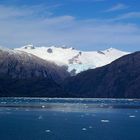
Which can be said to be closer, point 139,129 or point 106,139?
point 106,139

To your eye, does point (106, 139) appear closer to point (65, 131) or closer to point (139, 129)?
point (65, 131)

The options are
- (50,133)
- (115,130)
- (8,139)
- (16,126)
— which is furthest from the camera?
(16,126)

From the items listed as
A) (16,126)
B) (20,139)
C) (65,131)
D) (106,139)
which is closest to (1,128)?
(16,126)

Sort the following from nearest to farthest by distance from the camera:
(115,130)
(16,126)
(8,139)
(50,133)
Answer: (8,139), (50,133), (115,130), (16,126)

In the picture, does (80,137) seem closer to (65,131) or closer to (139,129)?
(65,131)

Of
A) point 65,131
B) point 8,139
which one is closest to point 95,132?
point 65,131

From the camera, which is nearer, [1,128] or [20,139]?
[20,139]

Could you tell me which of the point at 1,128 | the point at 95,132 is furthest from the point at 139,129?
the point at 1,128
